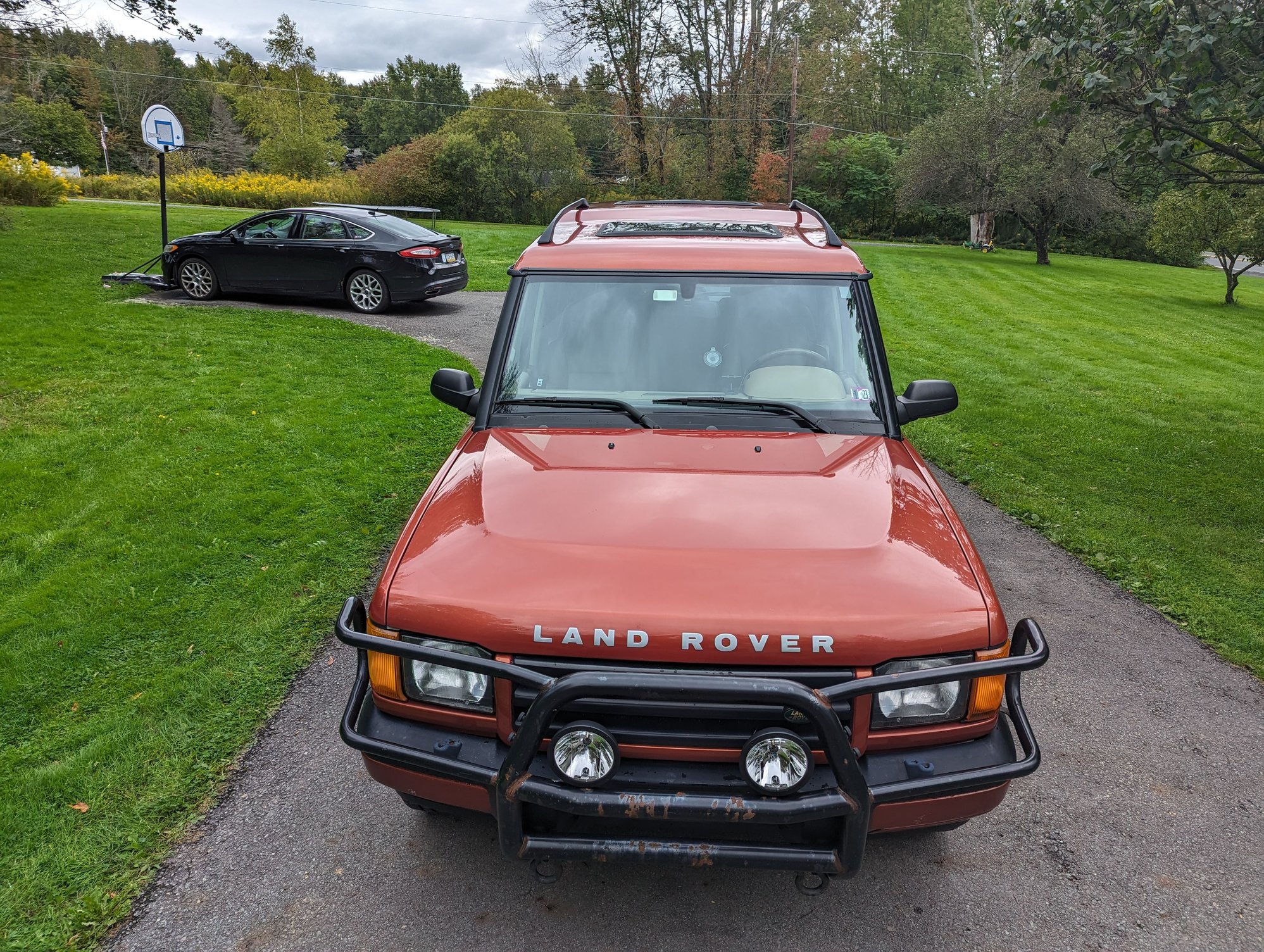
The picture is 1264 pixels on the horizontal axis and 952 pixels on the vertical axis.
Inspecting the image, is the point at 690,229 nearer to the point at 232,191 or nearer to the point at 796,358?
the point at 796,358

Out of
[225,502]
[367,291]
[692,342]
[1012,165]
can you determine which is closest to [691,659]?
[692,342]

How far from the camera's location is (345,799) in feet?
11.0

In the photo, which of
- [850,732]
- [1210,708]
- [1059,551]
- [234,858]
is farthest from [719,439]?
[1059,551]

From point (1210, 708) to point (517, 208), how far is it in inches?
1523

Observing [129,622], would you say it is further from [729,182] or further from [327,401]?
[729,182]

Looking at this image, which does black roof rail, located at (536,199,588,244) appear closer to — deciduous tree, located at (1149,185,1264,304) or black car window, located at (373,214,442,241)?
black car window, located at (373,214,442,241)

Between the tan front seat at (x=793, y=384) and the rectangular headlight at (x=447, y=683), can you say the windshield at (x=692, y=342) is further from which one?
the rectangular headlight at (x=447, y=683)

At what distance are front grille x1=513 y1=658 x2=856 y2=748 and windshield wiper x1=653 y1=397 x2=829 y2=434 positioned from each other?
1340 mm

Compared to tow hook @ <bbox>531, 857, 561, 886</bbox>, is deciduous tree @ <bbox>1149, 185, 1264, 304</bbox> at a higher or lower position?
higher

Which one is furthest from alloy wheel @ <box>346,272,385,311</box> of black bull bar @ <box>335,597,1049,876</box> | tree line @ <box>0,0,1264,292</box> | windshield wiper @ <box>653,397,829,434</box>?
black bull bar @ <box>335,597,1049,876</box>

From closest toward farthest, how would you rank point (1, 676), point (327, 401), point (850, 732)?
point (850, 732)
point (1, 676)
point (327, 401)

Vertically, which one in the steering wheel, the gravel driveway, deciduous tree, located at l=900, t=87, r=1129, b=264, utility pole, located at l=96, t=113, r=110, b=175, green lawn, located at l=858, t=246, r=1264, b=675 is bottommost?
the gravel driveway

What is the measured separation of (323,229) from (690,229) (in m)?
10.8

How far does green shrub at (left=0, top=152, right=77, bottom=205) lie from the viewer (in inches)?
960
